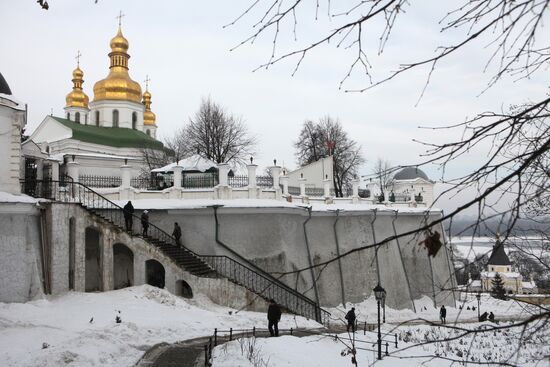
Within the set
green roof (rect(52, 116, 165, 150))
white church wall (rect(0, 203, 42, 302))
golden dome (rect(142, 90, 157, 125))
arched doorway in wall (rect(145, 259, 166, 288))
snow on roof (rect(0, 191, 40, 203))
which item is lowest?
arched doorway in wall (rect(145, 259, 166, 288))

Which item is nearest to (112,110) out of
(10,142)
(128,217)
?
(128,217)

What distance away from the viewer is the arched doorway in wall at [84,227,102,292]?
19031 millimetres

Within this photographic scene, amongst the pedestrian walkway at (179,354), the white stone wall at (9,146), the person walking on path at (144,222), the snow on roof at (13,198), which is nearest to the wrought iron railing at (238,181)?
the person walking on path at (144,222)

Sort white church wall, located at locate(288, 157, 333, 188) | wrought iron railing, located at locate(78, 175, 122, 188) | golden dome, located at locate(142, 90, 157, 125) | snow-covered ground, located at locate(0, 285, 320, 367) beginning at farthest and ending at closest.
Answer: golden dome, located at locate(142, 90, 157, 125) → white church wall, located at locate(288, 157, 333, 188) → wrought iron railing, located at locate(78, 175, 122, 188) → snow-covered ground, located at locate(0, 285, 320, 367)

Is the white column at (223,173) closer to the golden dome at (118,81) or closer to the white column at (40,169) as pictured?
the white column at (40,169)

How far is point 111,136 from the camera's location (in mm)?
41031

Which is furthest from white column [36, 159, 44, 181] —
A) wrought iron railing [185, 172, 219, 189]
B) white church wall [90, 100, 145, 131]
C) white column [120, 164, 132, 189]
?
white church wall [90, 100, 145, 131]

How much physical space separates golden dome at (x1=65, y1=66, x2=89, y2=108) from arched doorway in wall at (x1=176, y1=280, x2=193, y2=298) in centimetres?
3454

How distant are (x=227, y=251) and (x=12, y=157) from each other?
889cm

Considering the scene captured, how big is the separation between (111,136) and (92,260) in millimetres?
23623

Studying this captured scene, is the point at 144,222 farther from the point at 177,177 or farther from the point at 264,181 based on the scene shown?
the point at 264,181

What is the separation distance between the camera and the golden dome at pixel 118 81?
45.6m

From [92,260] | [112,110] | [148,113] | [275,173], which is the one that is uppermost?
[148,113]

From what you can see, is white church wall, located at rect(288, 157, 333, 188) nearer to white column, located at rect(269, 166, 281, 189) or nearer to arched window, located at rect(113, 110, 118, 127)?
white column, located at rect(269, 166, 281, 189)
